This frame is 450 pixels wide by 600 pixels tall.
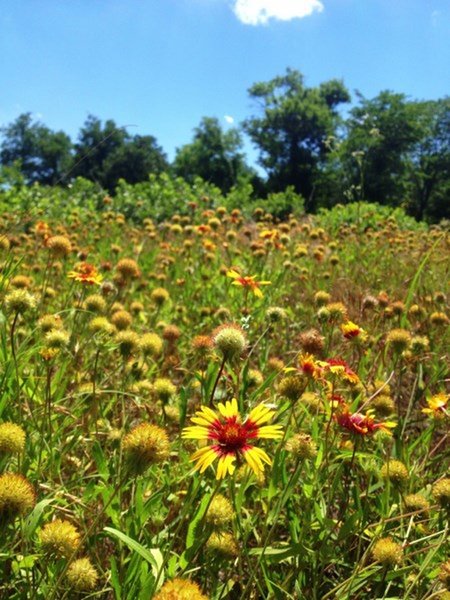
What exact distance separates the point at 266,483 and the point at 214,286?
83.3 inches

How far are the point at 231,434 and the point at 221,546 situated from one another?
29 centimetres

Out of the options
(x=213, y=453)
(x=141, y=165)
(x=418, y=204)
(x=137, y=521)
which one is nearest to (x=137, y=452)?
(x=213, y=453)

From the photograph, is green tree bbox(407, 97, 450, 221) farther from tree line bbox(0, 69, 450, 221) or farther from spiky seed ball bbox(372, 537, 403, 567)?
spiky seed ball bbox(372, 537, 403, 567)

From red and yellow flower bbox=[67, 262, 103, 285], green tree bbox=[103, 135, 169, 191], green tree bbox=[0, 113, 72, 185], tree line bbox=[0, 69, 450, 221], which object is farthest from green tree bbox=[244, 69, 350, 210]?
red and yellow flower bbox=[67, 262, 103, 285]

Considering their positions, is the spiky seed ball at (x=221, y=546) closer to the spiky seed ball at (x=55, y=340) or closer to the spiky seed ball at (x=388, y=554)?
the spiky seed ball at (x=388, y=554)

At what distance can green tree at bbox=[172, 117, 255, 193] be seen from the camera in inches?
1692

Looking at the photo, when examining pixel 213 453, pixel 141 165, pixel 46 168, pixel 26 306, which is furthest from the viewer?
pixel 46 168

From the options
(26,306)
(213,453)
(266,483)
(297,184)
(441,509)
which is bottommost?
(266,483)

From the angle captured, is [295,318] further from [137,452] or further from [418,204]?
[418,204]

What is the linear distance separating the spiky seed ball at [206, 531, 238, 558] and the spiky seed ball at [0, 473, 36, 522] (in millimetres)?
380

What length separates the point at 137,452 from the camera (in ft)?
2.98

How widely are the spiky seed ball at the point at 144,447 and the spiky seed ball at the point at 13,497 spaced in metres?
0.16

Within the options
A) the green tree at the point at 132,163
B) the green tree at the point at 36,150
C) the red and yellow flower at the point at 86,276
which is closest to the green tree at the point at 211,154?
the green tree at the point at 132,163

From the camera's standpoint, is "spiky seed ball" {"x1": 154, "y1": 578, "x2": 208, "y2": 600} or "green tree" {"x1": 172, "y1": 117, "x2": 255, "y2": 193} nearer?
"spiky seed ball" {"x1": 154, "y1": 578, "x2": 208, "y2": 600}
